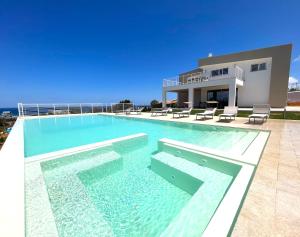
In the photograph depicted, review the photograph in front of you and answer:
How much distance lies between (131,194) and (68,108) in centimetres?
1633

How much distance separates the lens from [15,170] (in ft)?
9.05

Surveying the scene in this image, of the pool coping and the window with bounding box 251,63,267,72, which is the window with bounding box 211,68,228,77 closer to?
the window with bounding box 251,63,267,72

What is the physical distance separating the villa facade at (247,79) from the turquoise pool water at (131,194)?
10.9 m

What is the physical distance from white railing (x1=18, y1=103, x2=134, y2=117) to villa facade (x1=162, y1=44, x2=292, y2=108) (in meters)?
6.62

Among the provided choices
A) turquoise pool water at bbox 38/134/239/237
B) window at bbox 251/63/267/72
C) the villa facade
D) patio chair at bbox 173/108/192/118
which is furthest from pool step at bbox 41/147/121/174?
window at bbox 251/63/267/72

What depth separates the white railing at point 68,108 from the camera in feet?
46.0

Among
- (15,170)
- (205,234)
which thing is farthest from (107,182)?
(205,234)

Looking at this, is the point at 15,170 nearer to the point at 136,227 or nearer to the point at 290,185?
the point at 136,227

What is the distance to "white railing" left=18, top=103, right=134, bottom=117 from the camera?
1401cm

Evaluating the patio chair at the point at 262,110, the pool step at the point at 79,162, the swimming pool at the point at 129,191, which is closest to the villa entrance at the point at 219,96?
the patio chair at the point at 262,110

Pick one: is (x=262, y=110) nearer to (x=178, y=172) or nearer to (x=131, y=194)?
(x=178, y=172)

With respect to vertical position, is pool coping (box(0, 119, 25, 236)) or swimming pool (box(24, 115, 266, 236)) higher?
pool coping (box(0, 119, 25, 236))

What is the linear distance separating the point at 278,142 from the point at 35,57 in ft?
91.4

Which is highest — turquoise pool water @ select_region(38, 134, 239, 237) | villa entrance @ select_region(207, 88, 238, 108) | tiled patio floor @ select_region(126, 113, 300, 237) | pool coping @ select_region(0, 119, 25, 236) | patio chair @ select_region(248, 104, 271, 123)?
villa entrance @ select_region(207, 88, 238, 108)
